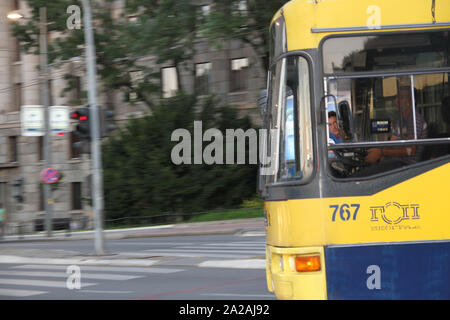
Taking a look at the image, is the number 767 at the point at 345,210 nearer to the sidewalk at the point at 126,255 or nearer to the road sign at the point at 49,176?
the sidewalk at the point at 126,255

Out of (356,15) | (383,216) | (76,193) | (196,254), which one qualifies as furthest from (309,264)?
(76,193)

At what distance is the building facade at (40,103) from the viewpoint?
1519 inches

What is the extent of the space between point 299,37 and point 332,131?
93 cm

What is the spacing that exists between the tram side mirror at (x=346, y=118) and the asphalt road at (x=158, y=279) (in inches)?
144

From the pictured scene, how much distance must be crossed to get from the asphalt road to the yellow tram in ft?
10.5

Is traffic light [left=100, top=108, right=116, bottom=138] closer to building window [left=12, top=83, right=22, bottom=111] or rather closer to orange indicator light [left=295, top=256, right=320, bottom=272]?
orange indicator light [left=295, top=256, right=320, bottom=272]

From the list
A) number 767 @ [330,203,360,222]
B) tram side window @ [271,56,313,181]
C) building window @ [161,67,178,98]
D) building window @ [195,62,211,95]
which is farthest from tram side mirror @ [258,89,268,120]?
building window @ [161,67,178,98]

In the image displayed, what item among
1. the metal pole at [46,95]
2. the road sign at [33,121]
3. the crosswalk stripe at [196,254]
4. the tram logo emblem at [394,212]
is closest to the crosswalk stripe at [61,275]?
the crosswalk stripe at [196,254]

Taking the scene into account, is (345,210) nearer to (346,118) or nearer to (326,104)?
(346,118)

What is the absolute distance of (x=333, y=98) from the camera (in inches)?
251

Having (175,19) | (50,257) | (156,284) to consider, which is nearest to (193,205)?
(175,19)

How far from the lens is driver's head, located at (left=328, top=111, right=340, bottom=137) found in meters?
6.37

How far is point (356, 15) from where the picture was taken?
21.3 ft

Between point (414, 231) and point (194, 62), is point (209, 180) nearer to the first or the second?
point (194, 62)
